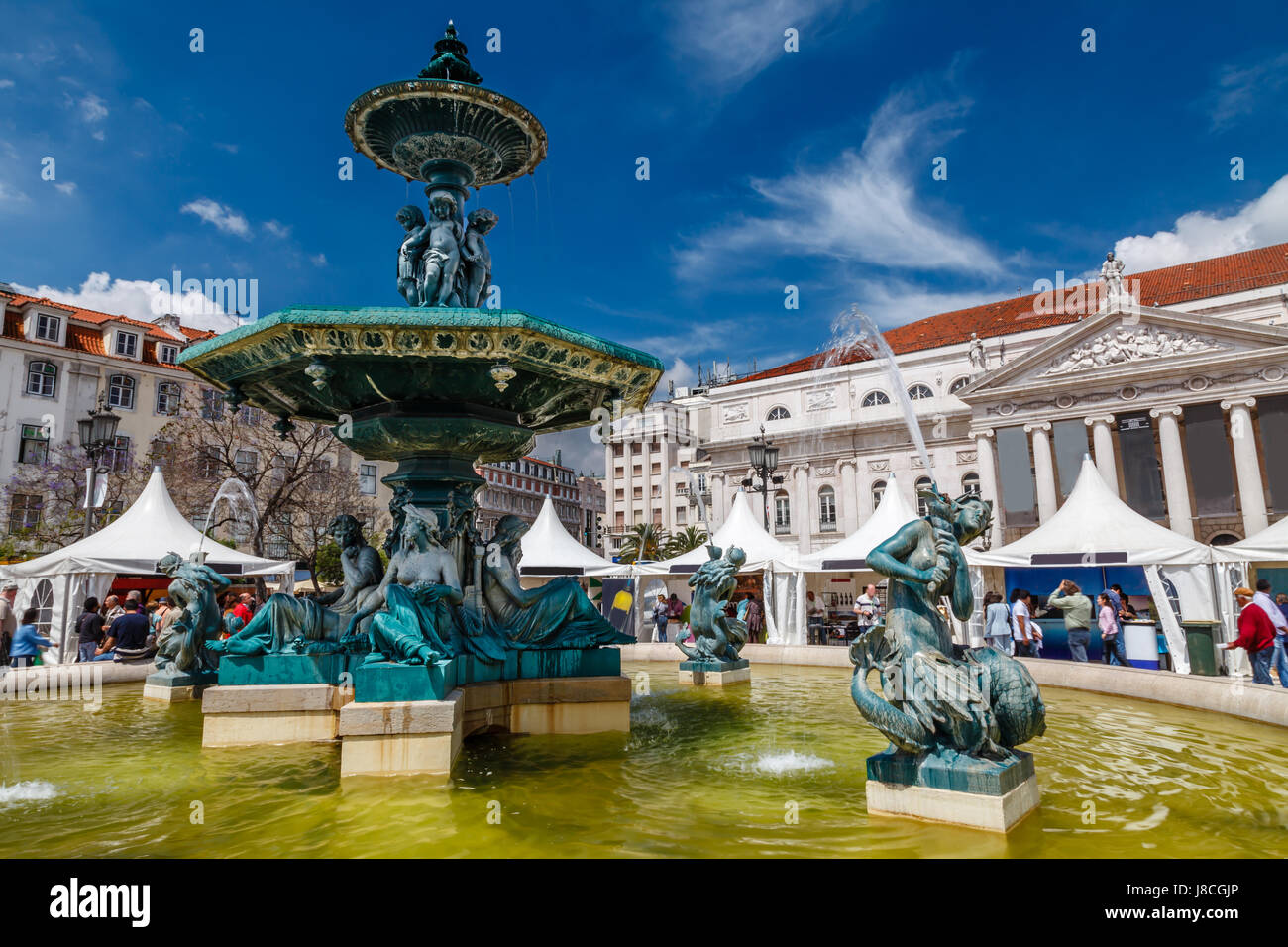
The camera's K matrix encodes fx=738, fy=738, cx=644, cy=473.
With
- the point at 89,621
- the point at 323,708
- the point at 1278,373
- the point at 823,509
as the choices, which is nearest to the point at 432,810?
the point at 323,708

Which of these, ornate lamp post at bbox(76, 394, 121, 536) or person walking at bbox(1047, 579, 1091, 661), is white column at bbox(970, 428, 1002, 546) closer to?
person walking at bbox(1047, 579, 1091, 661)

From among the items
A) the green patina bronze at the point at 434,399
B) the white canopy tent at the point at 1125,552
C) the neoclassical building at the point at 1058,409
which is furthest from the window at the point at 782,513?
the green patina bronze at the point at 434,399

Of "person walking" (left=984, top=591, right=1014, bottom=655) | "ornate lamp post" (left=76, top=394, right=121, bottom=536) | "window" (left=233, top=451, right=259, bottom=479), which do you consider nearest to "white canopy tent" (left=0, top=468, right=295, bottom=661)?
"ornate lamp post" (left=76, top=394, right=121, bottom=536)

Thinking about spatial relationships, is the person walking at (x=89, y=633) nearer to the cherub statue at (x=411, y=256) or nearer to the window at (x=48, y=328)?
the cherub statue at (x=411, y=256)

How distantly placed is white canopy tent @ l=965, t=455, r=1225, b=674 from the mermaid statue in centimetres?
906

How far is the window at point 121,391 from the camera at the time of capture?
35375 millimetres

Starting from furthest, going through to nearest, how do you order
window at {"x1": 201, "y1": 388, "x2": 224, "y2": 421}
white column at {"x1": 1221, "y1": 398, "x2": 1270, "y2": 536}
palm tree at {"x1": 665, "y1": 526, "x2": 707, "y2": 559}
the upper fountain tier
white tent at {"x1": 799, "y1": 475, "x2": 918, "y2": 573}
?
palm tree at {"x1": 665, "y1": 526, "x2": 707, "y2": 559} → white column at {"x1": 1221, "y1": 398, "x2": 1270, "y2": 536} → window at {"x1": 201, "y1": 388, "x2": 224, "y2": 421} → white tent at {"x1": 799, "y1": 475, "x2": 918, "y2": 573} → the upper fountain tier

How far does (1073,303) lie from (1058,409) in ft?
35.2

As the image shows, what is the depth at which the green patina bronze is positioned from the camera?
218 inches

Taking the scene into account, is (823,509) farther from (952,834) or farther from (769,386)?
(952,834)

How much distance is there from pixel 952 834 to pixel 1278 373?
43763mm

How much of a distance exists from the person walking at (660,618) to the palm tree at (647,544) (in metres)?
38.1

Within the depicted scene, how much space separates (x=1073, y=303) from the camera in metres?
47.1

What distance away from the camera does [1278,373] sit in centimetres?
3566
